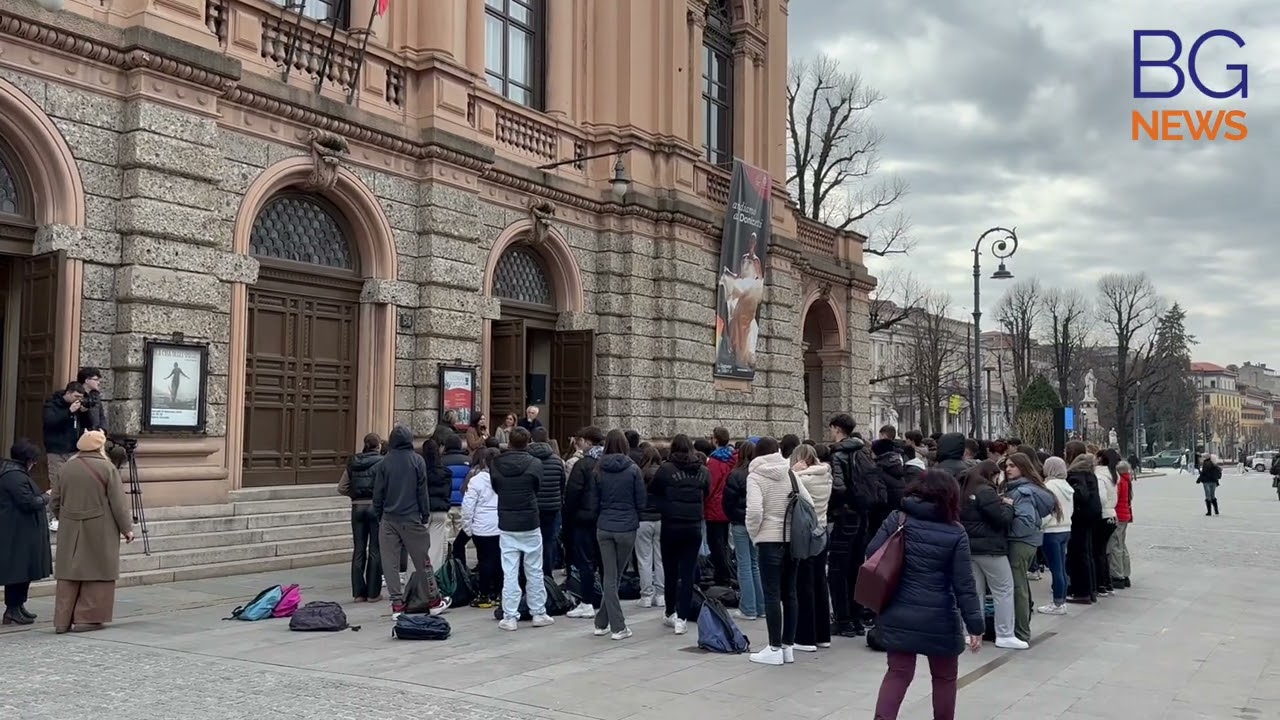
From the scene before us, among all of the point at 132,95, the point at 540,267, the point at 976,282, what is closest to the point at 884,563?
the point at 132,95

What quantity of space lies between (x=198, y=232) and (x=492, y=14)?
837cm

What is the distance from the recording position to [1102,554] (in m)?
13.1

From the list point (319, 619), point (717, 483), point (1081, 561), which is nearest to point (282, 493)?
point (319, 619)

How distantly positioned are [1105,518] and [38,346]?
12664 millimetres

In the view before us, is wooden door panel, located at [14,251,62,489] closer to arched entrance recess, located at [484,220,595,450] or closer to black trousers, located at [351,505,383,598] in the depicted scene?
black trousers, located at [351,505,383,598]

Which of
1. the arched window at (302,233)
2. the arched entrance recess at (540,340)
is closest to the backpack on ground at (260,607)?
the arched window at (302,233)

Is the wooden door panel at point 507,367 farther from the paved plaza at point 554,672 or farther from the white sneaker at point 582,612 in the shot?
the white sneaker at point 582,612

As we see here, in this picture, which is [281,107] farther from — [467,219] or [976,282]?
[976,282]

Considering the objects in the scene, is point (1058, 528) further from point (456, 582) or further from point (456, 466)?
point (456, 466)

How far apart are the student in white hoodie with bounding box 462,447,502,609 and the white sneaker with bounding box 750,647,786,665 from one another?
→ 3.12m

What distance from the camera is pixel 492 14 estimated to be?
19.1 meters

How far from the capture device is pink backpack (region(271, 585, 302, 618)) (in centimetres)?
Answer: 1000

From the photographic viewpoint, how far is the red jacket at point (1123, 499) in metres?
13.6

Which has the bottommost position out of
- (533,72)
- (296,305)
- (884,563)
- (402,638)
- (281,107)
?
(402,638)
